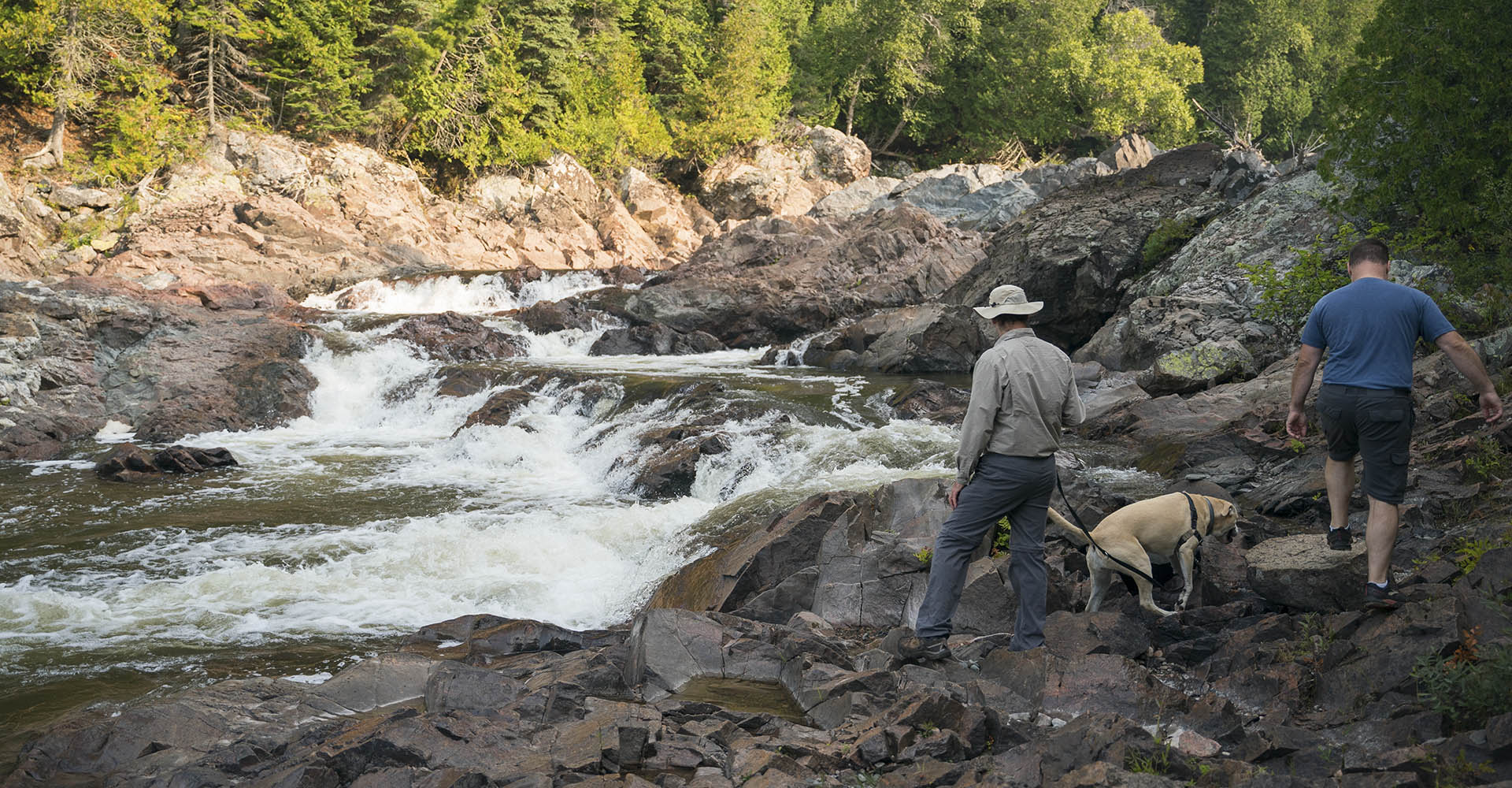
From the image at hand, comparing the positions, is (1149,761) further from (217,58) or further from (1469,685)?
(217,58)

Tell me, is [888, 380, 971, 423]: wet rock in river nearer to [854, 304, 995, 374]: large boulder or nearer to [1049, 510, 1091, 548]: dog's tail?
[854, 304, 995, 374]: large boulder

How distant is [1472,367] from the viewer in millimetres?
5078

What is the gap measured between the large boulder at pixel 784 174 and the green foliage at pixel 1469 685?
42.1 metres

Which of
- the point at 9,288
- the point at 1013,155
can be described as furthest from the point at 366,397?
the point at 1013,155

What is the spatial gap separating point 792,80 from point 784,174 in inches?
337

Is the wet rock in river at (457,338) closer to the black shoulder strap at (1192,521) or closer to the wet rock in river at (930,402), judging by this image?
the wet rock in river at (930,402)

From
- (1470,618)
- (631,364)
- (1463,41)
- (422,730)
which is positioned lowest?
(631,364)

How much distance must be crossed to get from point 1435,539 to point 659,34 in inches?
1824

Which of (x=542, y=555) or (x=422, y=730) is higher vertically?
(x=422, y=730)

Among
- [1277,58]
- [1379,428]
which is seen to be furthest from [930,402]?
[1277,58]

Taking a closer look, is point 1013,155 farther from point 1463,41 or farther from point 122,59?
point 1463,41

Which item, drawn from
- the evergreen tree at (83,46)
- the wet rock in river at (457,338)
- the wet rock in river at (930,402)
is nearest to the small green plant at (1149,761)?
the wet rock in river at (930,402)

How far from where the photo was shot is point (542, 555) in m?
9.45

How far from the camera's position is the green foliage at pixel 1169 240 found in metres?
17.6
